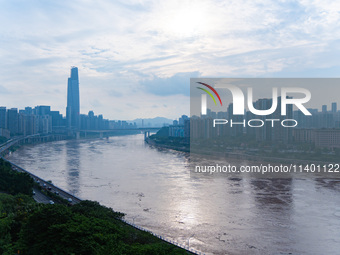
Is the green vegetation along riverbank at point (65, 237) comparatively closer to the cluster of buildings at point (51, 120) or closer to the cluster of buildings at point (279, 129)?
the cluster of buildings at point (279, 129)

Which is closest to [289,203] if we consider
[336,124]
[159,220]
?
[159,220]

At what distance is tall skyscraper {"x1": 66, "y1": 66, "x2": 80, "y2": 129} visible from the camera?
40.7 metres

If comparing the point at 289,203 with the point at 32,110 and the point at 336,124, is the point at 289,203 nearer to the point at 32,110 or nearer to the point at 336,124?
the point at 336,124

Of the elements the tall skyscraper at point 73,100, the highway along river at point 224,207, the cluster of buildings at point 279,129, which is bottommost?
the highway along river at point 224,207

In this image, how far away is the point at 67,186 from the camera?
7.05 m

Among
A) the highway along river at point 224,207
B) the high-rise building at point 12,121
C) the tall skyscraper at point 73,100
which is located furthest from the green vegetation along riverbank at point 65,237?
the tall skyscraper at point 73,100

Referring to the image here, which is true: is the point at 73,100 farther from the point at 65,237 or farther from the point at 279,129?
the point at 65,237

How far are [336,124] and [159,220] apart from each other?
15.9 meters

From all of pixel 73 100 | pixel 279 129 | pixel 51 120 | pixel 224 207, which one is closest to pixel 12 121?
pixel 51 120

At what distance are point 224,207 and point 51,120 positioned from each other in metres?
32.2

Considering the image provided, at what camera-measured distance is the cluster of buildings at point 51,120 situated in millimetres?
24312

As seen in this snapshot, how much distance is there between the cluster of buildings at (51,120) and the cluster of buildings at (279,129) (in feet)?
42.6

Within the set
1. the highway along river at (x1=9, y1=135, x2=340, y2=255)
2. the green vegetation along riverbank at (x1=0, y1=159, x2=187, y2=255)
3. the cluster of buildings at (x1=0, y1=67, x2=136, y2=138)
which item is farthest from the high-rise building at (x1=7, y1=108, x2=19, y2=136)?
the green vegetation along riverbank at (x1=0, y1=159, x2=187, y2=255)

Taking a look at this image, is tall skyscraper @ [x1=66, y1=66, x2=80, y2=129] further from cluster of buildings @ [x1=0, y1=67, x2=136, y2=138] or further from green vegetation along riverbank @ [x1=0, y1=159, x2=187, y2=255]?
green vegetation along riverbank @ [x1=0, y1=159, x2=187, y2=255]
